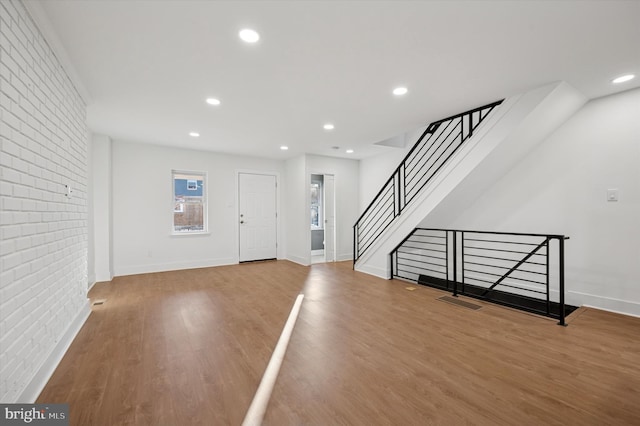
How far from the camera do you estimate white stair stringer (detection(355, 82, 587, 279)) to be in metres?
3.07

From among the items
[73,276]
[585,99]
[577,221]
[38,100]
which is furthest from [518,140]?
[73,276]

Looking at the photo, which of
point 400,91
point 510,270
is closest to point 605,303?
point 510,270

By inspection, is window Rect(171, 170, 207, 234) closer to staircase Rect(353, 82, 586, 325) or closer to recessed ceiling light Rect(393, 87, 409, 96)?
staircase Rect(353, 82, 586, 325)

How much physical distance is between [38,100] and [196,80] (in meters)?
1.25

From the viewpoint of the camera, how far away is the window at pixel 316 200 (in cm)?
782

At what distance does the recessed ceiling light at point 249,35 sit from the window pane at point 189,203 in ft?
14.4

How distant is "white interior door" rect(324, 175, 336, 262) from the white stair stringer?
251cm

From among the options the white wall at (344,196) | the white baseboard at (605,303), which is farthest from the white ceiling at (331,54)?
the white wall at (344,196)

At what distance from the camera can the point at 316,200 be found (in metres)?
8.09

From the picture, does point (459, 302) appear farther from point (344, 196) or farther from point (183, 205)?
point (183, 205)

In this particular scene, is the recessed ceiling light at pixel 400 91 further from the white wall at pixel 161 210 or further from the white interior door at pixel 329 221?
the white wall at pixel 161 210

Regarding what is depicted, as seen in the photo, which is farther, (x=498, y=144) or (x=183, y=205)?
(x=183, y=205)

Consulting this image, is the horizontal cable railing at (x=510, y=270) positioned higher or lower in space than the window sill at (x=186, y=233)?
lower

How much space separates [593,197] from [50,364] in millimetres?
5788
